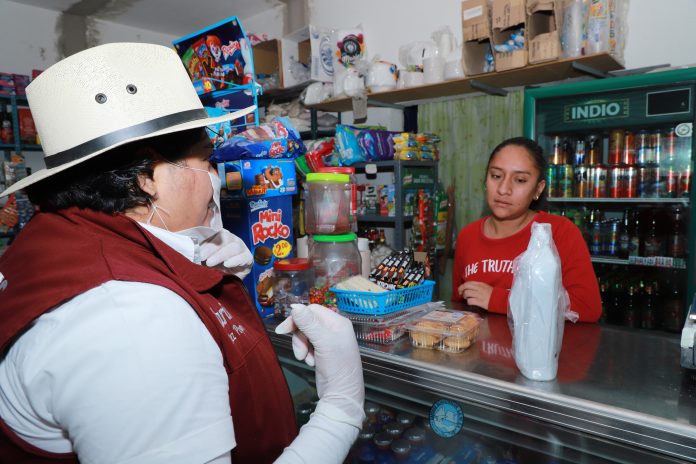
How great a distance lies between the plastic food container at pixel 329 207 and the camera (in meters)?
2.06

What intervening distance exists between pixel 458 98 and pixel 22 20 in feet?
17.8

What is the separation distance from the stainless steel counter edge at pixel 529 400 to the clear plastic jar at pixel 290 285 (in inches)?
20.3

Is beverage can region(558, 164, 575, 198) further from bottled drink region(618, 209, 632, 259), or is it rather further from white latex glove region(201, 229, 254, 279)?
white latex glove region(201, 229, 254, 279)

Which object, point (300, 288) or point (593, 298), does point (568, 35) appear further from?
point (300, 288)

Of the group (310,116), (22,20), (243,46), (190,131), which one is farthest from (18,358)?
(22,20)

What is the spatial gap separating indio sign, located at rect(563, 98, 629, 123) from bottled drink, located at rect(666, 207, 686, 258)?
2.44ft

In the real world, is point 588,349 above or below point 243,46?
below

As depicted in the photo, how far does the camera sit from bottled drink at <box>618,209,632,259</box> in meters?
3.22

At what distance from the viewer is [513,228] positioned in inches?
98.2

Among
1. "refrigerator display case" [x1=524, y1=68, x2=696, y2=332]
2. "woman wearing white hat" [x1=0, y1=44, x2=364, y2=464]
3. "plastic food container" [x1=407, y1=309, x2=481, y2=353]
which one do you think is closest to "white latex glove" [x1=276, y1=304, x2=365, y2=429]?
"woman wearing white hat" [x1=0, y1=44, x2=364, y2=464]

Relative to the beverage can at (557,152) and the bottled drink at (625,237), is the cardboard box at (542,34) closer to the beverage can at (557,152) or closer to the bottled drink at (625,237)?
the beverage can at (557,152)

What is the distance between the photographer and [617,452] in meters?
1.07

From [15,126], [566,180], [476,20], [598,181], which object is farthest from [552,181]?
[15,126]

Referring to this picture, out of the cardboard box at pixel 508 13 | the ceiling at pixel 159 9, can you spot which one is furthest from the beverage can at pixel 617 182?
the ceiling at pixel 159 9
